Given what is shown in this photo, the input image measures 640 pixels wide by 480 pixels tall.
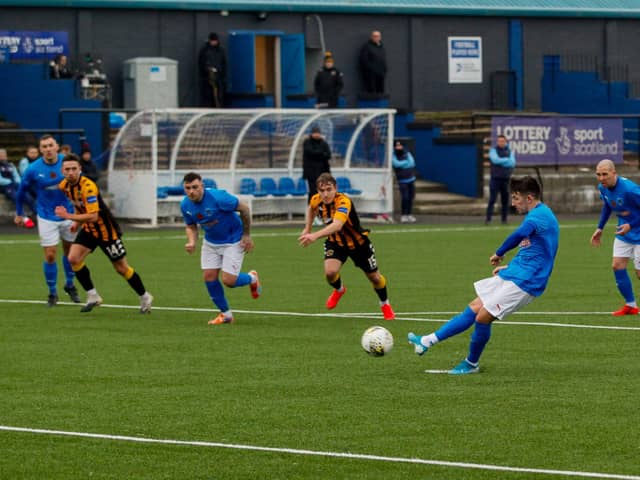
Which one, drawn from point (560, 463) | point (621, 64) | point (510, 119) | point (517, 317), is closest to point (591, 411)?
point (560, 463)

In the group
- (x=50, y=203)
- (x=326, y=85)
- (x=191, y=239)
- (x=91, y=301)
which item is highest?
(x=326, y=85)

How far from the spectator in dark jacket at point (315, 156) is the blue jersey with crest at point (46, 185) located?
1602 cm

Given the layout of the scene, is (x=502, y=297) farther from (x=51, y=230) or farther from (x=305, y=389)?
(x=51, y=230)

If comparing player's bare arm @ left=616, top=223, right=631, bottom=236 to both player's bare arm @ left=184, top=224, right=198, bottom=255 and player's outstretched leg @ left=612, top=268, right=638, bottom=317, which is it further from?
player's bare arm @ left=184, top=224, right=198, bottom=255

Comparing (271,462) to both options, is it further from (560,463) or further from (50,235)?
(50,235)

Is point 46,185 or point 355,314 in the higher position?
point 46,185

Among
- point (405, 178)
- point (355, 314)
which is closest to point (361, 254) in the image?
point (355, 314)

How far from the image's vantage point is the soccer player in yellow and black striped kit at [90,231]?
17422 millimetres

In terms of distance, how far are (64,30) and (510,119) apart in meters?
12.5

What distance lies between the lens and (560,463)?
896cm

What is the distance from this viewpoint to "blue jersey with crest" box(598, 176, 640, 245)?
56.4 ft

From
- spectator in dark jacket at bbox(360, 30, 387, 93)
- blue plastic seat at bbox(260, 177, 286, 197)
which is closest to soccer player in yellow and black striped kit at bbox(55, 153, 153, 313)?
blue plastic seat at bbox(260, 177, 286, 197)

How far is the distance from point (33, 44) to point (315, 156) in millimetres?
9699

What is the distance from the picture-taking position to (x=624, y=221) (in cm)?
1738
